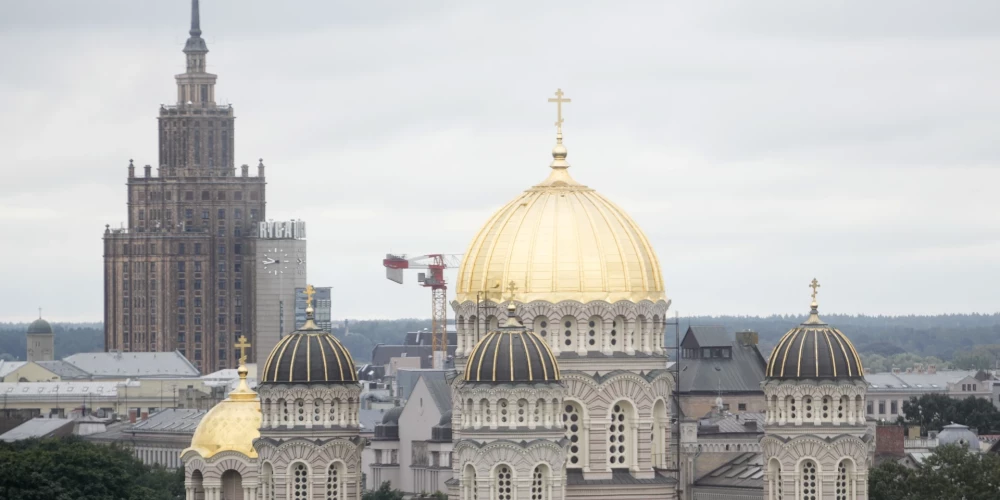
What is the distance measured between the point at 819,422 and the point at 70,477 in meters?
56.8

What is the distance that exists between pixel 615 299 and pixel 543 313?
2.68 metres

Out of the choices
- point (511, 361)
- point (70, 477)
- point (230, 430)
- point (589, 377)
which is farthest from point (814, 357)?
point (70, 477)

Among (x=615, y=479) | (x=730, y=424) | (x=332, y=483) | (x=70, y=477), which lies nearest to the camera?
(x=615, y=479)

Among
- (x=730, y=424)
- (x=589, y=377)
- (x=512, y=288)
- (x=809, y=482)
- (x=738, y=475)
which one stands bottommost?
(x=738, y=475)

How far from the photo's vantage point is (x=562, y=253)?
111m

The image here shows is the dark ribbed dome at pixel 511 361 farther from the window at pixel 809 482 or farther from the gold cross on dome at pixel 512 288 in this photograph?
the window at pixel 809 482

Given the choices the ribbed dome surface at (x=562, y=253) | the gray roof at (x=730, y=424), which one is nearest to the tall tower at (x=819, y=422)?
the ribbed dome surface at (x=562, y=253)

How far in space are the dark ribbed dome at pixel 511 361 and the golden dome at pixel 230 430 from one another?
18463 millimetres

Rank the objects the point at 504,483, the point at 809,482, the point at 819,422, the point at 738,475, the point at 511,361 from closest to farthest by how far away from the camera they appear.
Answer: the point at 504,483 → the point at 511,361 → the point at 819,422 → the point at 809,482 → the point at 738,475

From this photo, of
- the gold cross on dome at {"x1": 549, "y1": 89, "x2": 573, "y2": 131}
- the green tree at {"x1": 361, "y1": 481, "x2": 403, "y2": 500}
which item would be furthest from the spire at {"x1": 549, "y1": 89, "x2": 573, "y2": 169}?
the green tree at {"x1": 361, "y1": 481, "x2": 403, "y2": 500}

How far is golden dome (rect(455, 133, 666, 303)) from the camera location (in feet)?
363

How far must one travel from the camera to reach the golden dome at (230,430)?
121 metres

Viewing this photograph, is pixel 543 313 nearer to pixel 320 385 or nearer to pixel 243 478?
pixel 320 385

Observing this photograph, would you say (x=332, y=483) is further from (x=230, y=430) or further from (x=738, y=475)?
(x=738, y=475)
